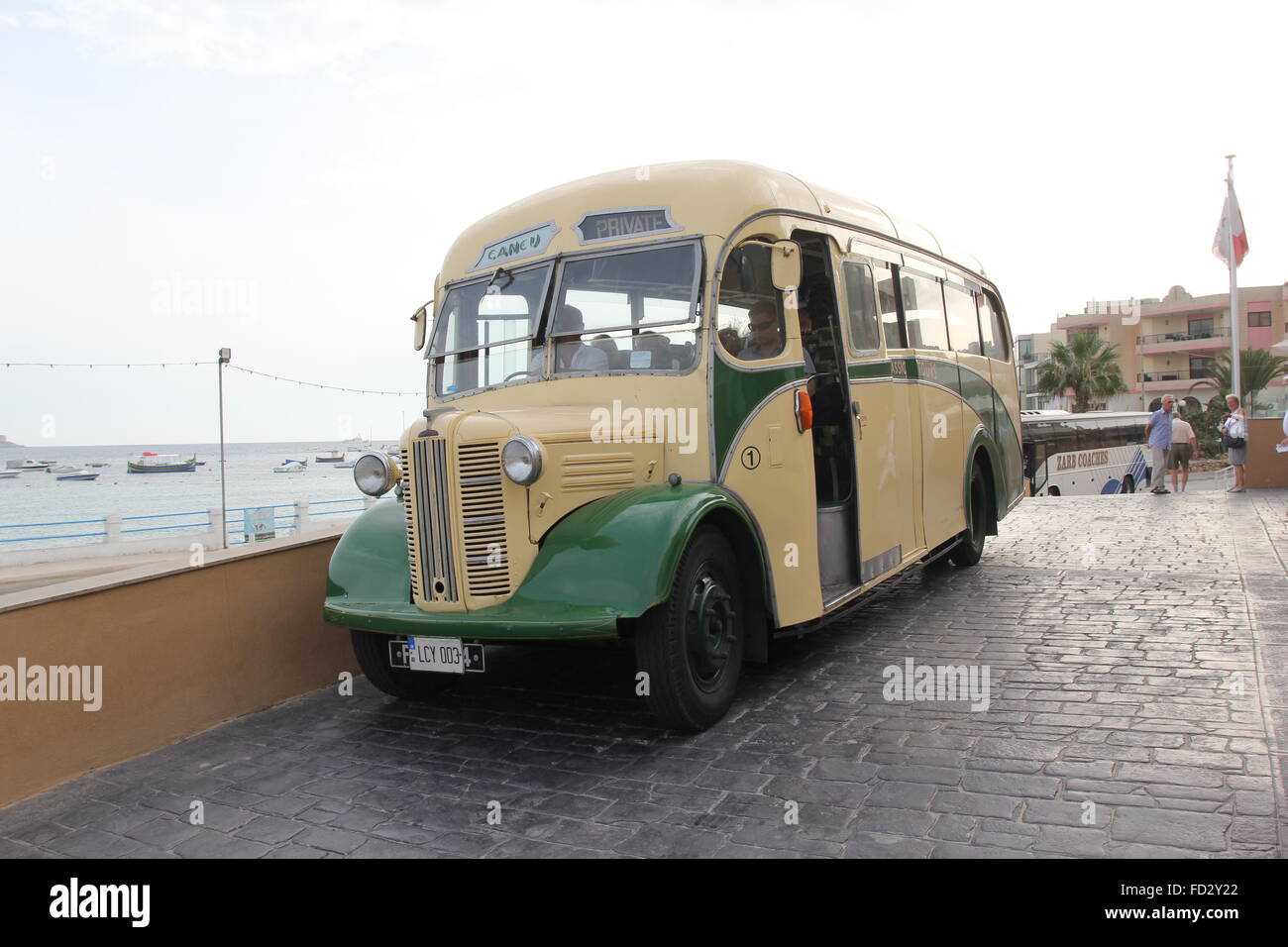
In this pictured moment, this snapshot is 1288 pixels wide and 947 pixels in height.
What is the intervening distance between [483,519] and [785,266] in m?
2.25

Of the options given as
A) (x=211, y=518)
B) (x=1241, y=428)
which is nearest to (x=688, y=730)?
(x=1241, y=428)

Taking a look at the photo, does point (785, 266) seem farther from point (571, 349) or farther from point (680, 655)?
point (680, 655)

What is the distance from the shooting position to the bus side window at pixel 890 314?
7.23 meters

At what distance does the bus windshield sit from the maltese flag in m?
24.6

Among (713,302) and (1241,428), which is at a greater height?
(713,302)

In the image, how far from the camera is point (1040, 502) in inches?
664

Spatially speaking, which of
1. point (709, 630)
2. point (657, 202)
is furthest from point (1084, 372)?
point (709, 630)

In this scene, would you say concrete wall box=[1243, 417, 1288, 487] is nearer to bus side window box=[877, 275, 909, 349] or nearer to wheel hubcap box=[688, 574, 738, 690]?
bus side window box=[877, 275, 909, 349]

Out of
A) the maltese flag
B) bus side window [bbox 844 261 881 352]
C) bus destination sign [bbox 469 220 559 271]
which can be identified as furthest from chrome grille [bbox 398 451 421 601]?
the maltese flag

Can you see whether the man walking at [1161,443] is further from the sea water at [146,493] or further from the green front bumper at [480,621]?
the sea water at [146,493]

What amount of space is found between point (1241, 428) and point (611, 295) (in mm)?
15067
